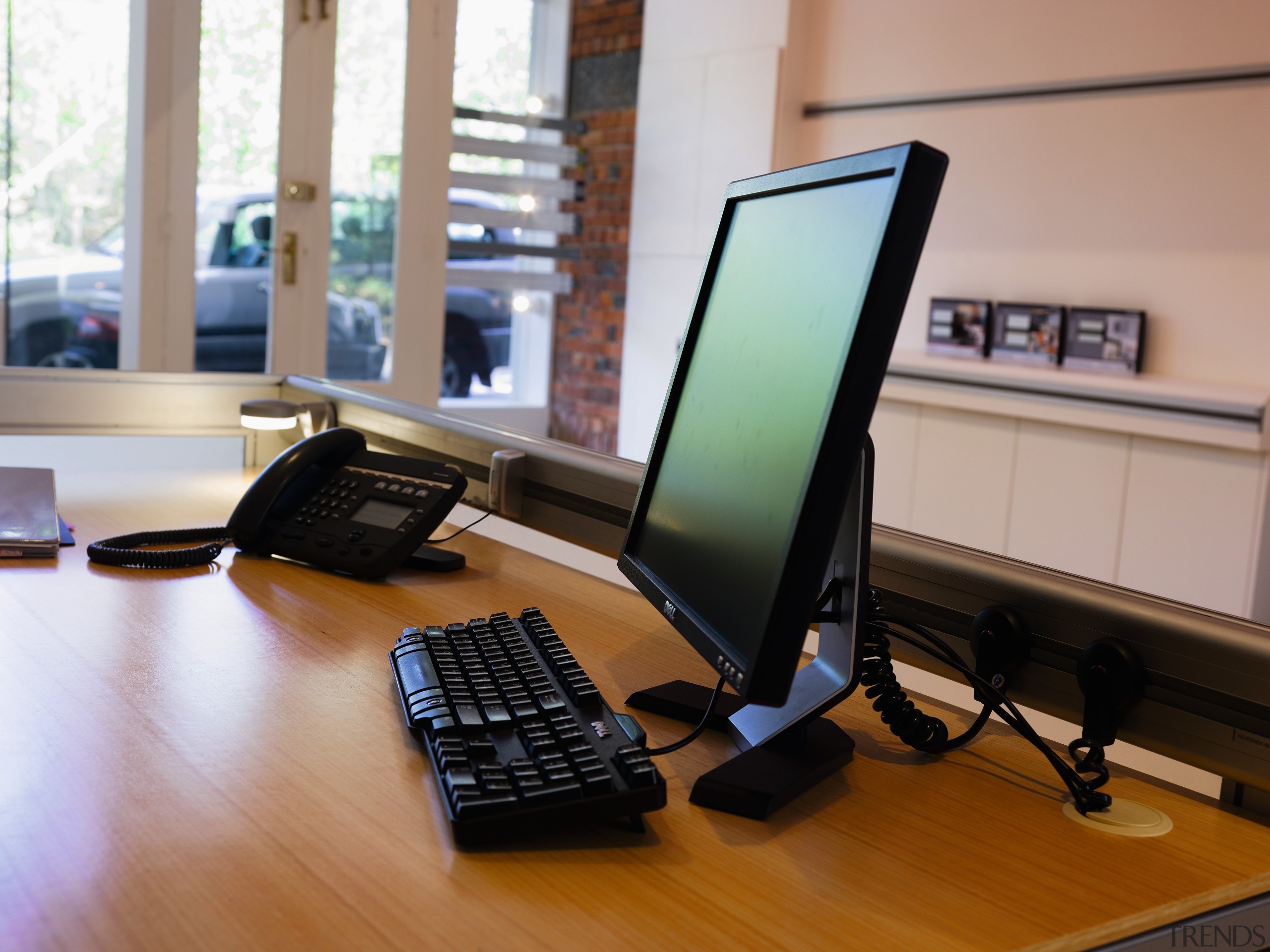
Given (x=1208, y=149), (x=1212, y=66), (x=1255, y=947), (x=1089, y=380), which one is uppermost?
(x=1212, y=66)

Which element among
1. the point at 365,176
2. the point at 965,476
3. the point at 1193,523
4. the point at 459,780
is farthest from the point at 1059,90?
the point at 459,780

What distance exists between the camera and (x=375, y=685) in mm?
1025

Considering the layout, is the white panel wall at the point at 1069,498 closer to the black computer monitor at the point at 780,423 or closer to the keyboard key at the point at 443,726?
the black computer monitor at the point at 780,423

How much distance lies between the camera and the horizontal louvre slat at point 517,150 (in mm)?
5621

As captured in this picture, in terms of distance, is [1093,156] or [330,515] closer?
[330,515]

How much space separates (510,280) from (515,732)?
17.0ft

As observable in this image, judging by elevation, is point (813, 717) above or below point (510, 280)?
below

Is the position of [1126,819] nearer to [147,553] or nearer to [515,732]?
[515,732]

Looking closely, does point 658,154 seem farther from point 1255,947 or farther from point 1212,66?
point 1255,947

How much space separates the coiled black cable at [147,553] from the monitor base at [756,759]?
688mm

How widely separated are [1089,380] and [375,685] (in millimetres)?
2838

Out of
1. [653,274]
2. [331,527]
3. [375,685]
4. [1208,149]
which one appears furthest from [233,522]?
[653,274]

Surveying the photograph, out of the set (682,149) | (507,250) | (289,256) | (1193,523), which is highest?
(682,149)

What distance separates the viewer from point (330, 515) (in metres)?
1.50
